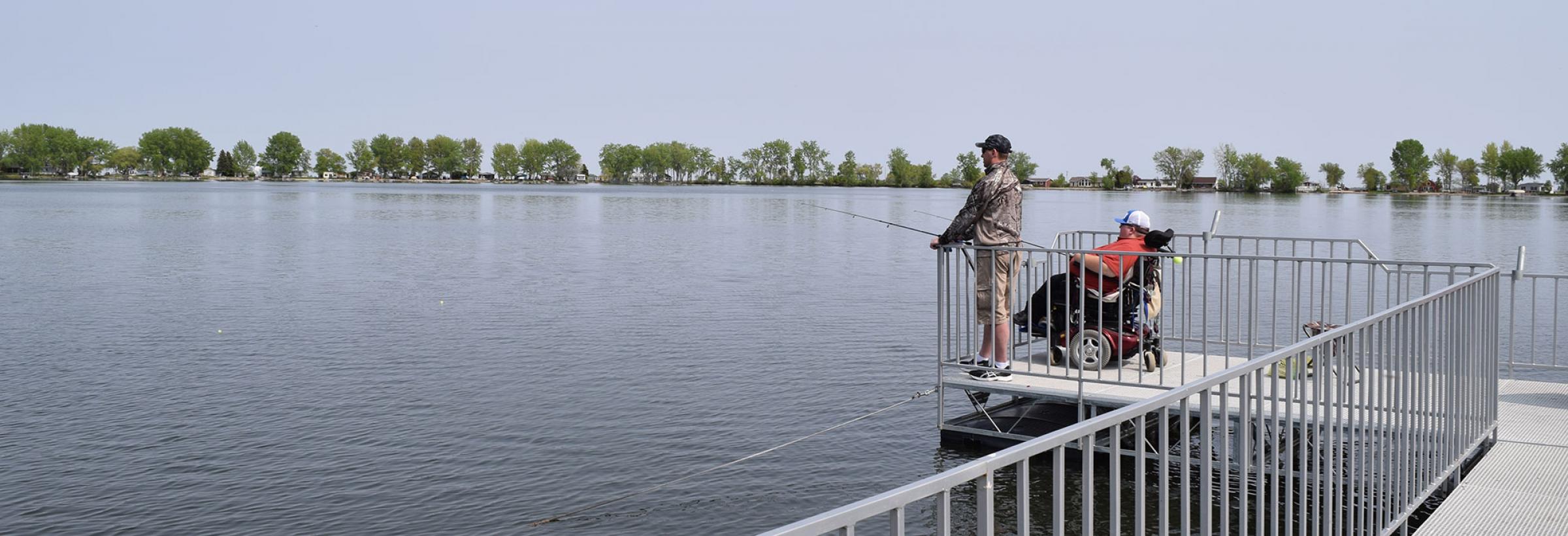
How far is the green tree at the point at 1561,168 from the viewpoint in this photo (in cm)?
16750

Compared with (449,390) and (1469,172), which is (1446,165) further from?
(449,390)

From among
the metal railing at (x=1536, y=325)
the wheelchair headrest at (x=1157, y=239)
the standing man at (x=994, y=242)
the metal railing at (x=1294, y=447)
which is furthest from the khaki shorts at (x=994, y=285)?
the metal railing at (x=1536, y=325)

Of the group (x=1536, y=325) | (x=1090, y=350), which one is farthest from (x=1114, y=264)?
(x=1536, y=325)

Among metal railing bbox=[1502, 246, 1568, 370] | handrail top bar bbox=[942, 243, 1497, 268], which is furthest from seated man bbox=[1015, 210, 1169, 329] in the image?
metal railing bbox=[1502, 246, 1568, 370]

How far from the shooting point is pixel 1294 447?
6.35 metres

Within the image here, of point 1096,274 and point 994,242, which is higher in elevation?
point 994,242

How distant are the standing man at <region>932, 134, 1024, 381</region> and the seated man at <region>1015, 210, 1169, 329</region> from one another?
31 cm

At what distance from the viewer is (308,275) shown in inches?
1083

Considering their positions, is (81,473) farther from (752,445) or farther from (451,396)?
(752,445)

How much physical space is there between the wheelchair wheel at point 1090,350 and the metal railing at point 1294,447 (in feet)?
2.27

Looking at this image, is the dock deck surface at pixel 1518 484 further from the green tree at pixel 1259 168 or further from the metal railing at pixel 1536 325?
the green tree at pixel 1259 168

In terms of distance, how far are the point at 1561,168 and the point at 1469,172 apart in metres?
18.9

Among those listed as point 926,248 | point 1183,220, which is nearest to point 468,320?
point 926,248

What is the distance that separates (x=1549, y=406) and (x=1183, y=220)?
58.2 m
